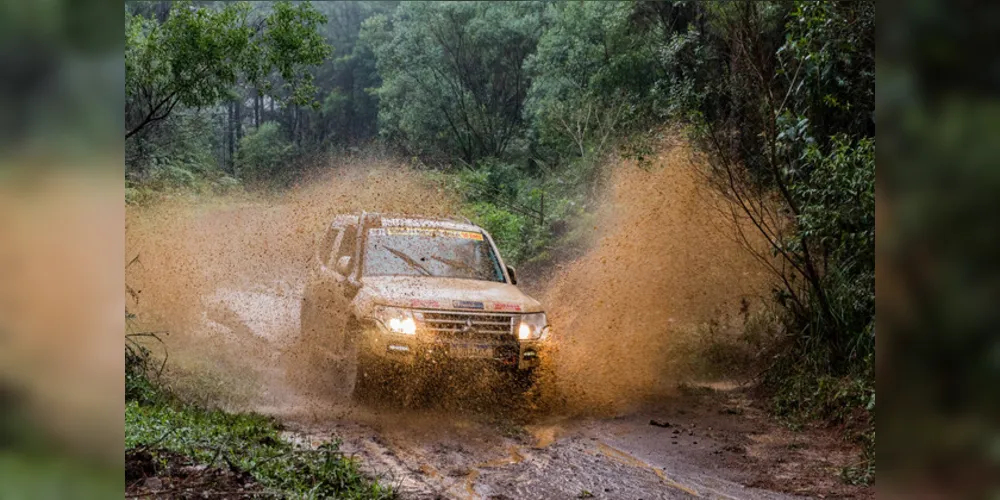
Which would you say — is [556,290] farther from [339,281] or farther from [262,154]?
[262,154]

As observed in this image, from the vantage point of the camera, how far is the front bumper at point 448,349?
8.35 metres

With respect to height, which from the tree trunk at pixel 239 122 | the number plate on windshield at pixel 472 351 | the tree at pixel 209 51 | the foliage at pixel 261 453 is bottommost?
the foliage at pixel 261 453

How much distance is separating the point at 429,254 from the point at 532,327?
5.73 ft

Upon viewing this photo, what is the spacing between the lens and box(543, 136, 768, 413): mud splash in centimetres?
1166

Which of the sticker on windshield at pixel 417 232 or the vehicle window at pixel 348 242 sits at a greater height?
the sticker on windshield at pixel 417 232

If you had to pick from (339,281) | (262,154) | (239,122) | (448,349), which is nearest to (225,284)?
(339,281)

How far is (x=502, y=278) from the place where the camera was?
10211 millimetres

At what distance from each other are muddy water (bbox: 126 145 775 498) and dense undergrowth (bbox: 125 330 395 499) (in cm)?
41

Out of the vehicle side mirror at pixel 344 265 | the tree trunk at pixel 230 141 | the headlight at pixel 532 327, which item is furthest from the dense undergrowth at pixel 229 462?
the tree trunk at pixel 230 141

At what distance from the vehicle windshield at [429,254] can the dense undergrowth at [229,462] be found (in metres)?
2.34

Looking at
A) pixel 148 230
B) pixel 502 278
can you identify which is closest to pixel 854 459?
pixel 502 278
